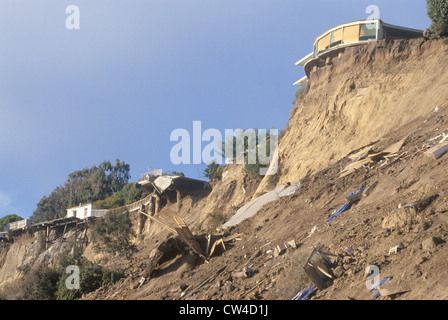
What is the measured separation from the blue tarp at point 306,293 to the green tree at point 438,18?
17.8m

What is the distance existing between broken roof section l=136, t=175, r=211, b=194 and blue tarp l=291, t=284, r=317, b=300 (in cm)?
2214

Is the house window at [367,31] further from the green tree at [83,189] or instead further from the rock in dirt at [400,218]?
the green tree at [83,189]

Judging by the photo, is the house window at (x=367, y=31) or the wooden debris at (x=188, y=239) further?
the house window at (x=367, y=31)

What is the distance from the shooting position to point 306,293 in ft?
31.3

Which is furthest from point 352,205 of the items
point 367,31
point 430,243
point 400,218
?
point 367,31

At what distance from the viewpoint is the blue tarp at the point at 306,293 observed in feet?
31.0

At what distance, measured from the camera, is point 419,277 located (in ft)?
26.4

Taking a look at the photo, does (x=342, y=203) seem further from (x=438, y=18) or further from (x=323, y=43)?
(x=323, y=43)

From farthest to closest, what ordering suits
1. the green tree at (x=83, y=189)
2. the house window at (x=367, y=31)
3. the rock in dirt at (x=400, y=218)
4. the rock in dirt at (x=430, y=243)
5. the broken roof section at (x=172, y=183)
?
the green tree at (x=83, y=189) < the broken roof section at (x=172, y=183) < the house window at (x=367, y=31) < the rock in dirt at (x=400, y=218) < the rock in dirt at (x=430, y=243)

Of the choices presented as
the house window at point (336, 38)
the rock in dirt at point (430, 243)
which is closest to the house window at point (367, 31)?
the house window at point (336, 38)

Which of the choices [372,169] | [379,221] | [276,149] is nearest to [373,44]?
[276,149]

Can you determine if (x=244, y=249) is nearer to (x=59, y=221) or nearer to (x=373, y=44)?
(x=373, y=44)

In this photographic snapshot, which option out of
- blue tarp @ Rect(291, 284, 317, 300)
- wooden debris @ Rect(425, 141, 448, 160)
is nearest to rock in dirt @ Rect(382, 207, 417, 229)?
blue tarp @ Rect(291, 284, 317, 300)
